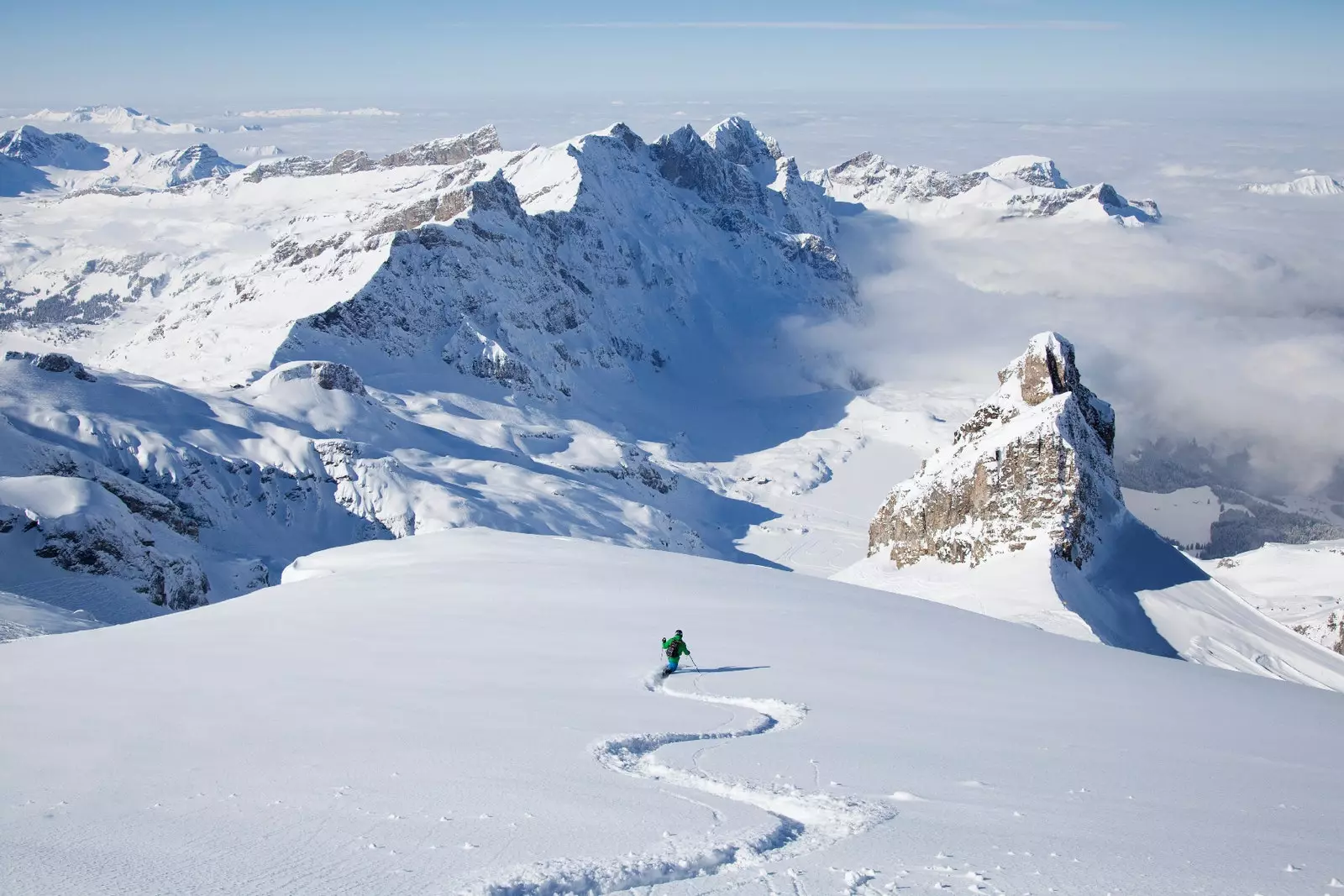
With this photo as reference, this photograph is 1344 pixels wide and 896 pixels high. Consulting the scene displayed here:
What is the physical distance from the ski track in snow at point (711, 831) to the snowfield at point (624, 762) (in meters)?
0.04

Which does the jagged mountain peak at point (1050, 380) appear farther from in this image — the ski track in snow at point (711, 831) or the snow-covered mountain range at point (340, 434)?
the snow-covered mountain range at point (340, 434)

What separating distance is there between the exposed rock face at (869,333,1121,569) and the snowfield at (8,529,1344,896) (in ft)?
100

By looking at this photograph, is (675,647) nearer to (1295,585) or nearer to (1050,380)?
(1050,380)

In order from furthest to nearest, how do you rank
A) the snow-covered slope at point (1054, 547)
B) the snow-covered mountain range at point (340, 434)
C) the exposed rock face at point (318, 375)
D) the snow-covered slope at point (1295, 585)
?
the exposed rock face at point (318, 375) < the snow-covered mountain range at point (340, 434) < the snow-covered slope at point (1295, 585) < the snow-covered slope at point (1054, 547)

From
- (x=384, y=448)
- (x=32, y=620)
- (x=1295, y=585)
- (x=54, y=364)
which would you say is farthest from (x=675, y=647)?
(x=384, y=448)

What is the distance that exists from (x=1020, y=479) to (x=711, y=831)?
50501 mm

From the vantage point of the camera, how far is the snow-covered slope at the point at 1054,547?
4775cm

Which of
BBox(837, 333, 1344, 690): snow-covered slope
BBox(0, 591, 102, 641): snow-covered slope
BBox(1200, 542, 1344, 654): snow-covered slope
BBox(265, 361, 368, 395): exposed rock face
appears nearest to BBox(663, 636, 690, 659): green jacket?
BBox(0, 591, 102, 641): snow-covered slope

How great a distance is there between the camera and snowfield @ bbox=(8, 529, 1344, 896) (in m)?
8.30

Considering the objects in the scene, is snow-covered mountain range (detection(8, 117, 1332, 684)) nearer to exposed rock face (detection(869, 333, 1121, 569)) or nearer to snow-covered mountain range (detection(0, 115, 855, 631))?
exposed rock face (detection(869, 333, 1121, 569))

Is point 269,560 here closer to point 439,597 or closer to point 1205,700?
point 439,597

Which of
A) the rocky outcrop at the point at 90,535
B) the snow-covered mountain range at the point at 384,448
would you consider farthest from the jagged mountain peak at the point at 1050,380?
the rocky outcrop at the point at 90,535

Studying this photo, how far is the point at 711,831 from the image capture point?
30.4ft

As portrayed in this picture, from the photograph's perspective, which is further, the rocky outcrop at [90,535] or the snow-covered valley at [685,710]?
the rocky outcrop at [90,535]
